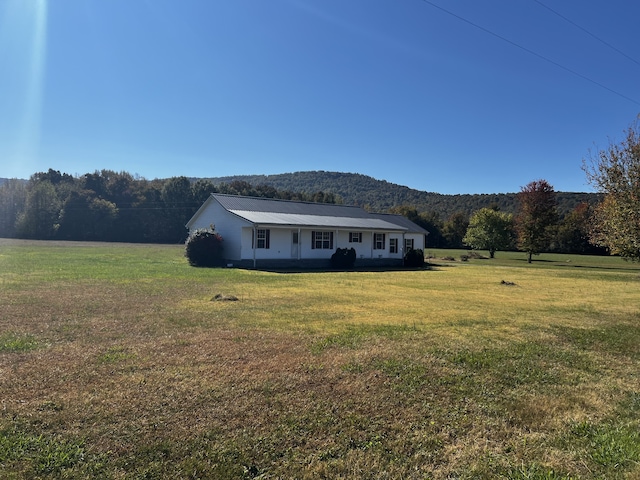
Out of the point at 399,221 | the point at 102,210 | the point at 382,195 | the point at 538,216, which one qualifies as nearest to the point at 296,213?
the point at 399,221

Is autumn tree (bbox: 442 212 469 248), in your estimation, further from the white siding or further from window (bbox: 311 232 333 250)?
the white siding

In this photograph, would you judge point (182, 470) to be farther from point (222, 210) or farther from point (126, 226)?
point (126, 226)

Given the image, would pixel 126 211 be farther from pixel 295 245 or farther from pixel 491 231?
pixel 491 231

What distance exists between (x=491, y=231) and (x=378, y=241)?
22308 millimetres

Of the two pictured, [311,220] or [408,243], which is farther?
[408,243]

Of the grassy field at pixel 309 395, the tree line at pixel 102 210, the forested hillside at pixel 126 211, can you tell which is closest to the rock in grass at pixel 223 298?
the grassy field at pixel 309 395

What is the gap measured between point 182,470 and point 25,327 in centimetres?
597

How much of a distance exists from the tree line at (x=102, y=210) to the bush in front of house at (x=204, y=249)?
45.5 metres

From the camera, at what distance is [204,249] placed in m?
25.8

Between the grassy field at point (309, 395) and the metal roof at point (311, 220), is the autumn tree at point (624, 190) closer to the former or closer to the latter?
the grassy field at point (309, 395)

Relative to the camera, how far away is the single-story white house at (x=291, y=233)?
87.6ft

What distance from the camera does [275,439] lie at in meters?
3.90

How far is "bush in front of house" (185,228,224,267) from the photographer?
A: 25.8m

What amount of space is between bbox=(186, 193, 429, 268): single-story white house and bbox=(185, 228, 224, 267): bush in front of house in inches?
39.6
